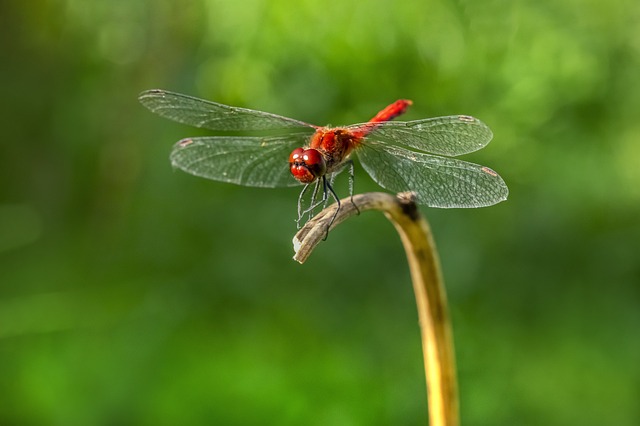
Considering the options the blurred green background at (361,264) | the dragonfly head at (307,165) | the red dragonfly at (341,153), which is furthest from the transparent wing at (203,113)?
the blurred green background at (361,264)

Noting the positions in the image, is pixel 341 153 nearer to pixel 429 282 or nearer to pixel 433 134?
pixel 433 134

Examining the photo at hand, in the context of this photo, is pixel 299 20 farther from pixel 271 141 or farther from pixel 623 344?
pixel 623 344

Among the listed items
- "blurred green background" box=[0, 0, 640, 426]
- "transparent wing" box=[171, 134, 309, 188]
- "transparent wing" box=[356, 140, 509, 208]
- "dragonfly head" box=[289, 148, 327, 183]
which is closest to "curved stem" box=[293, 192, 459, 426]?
"transparent wing" box=[356, 140, 509, 208]

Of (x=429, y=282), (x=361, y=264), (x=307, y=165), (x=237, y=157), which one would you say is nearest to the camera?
(x=429, y=282)

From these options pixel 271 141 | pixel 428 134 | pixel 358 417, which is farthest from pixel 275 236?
pixel 428 134

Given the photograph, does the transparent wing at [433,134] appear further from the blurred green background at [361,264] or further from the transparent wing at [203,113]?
the blurred green background at [361,264]

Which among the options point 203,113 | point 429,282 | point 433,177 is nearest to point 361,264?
point 203,113
